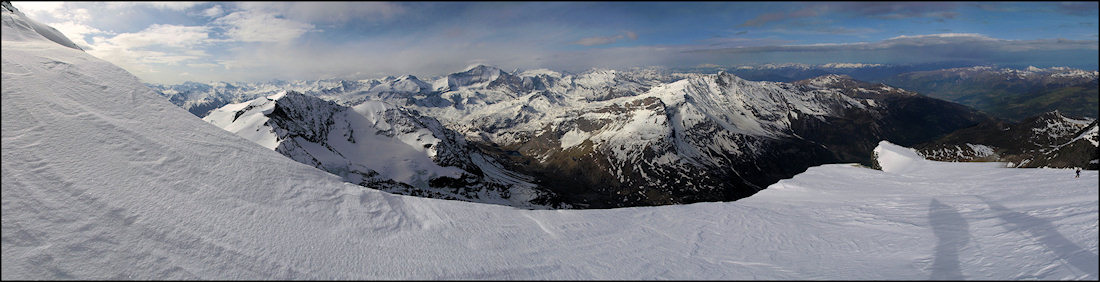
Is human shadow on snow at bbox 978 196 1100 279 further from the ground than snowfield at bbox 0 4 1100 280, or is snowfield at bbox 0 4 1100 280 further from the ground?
snowfield at bbox 0 4 1100 280

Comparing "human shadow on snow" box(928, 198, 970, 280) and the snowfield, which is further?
"human shadow on snow" box(928, 198, 970, 280)

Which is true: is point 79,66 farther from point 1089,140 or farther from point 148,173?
point 1089,140

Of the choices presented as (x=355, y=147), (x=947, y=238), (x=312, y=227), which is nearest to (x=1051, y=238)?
(x=947, y=238)

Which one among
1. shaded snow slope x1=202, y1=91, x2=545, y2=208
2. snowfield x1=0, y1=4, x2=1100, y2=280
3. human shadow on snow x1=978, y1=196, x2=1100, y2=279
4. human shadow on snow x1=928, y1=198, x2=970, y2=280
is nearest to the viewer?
snowfield x1=0, y1=4, x2=1100, y2=280

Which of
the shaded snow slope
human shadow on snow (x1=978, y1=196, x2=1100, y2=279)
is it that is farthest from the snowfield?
the shaded snow slope

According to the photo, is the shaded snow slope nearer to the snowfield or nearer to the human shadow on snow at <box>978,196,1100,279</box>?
the snowfield

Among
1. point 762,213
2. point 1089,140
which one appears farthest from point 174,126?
point 1089,140

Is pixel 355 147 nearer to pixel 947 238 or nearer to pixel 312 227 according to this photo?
pixel 312 227

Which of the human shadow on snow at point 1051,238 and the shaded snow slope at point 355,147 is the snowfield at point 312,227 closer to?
the human shadow on snow at point 1051,238
